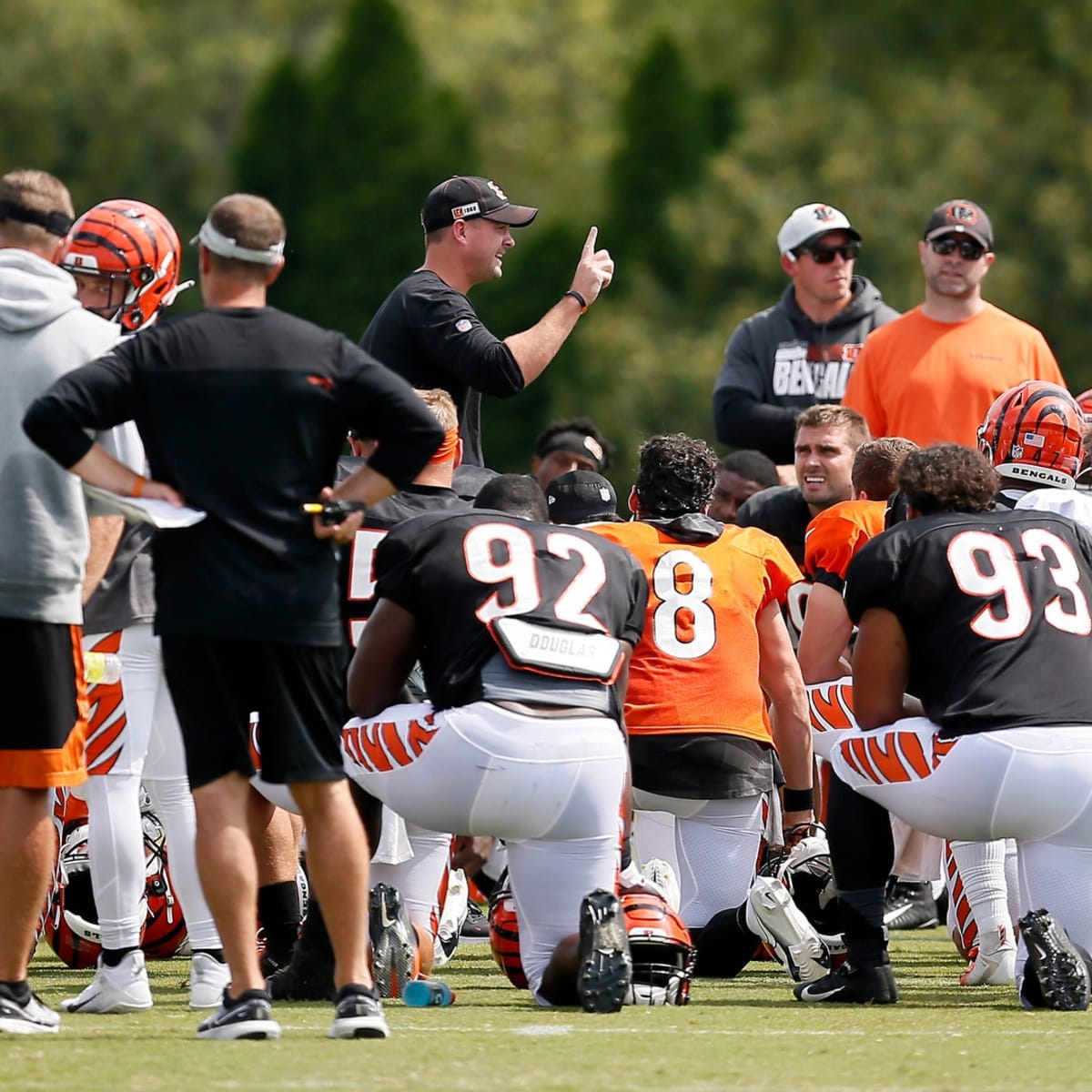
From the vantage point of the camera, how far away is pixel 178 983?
7566 mm

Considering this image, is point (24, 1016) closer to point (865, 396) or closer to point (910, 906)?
point (910, 906)

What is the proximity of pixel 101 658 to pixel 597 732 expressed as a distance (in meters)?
1.35

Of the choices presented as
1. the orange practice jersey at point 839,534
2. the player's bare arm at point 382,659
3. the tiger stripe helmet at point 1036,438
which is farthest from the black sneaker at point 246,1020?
the tiger stripe helmet at point 1036,438

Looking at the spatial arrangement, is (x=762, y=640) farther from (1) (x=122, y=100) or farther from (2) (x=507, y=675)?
(1) (x=122, y=100)

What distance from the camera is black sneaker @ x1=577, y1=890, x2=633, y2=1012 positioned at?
654 centimetres

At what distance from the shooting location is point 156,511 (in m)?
5.69

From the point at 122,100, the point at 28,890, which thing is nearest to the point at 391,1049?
the point at 28,890

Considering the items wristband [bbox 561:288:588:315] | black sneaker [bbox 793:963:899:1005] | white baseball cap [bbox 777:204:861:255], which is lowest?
black sneaker [bbox 793:963:899:1005]

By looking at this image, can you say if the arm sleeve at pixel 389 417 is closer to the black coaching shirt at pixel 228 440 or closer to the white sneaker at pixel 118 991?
the black coaching shirt at pixel 228 440

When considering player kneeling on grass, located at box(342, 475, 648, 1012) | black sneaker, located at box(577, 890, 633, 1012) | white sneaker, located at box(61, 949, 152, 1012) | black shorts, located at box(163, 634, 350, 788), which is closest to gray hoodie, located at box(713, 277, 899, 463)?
player kneeling on grass, located at box(342, 475, 648, 1012)

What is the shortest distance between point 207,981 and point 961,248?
5.09 meters

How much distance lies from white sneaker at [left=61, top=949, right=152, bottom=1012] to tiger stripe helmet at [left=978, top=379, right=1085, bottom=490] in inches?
124

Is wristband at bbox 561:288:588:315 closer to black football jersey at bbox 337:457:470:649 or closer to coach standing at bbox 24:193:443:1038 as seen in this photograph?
black football jersey at bbox 337:457:470:649

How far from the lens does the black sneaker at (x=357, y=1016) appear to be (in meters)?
5.87
